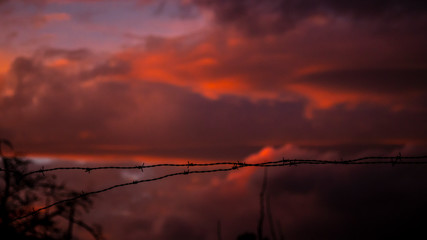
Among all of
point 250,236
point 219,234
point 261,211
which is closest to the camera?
point 261,211

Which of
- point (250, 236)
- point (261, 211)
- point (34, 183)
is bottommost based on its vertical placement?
point (250, 236)

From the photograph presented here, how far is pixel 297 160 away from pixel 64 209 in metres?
8.42

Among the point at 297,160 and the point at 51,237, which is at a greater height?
the point at 297,160

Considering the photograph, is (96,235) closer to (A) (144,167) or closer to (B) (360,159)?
(A) (144,167)

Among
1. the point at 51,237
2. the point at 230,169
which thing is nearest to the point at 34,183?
the point at 51,237

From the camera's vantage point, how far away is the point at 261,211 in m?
15.1

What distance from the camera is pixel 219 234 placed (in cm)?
1720

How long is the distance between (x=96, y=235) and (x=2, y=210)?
8.20ft

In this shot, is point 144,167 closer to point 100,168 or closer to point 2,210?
point 100,168

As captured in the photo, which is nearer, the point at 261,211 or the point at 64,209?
the point at 64,209

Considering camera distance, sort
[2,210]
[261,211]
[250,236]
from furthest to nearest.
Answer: [250,236] < [261,211] < [2,210]

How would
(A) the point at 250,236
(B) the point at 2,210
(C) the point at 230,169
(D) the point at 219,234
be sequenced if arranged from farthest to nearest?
(A) the point at 250,236 → (D) the point at 219,234 → (B) the point at 2,210 → (C) the point at 230,169

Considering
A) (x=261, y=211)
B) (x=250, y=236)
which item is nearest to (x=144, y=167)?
(x=261, y=211)

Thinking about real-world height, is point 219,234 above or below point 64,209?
below
